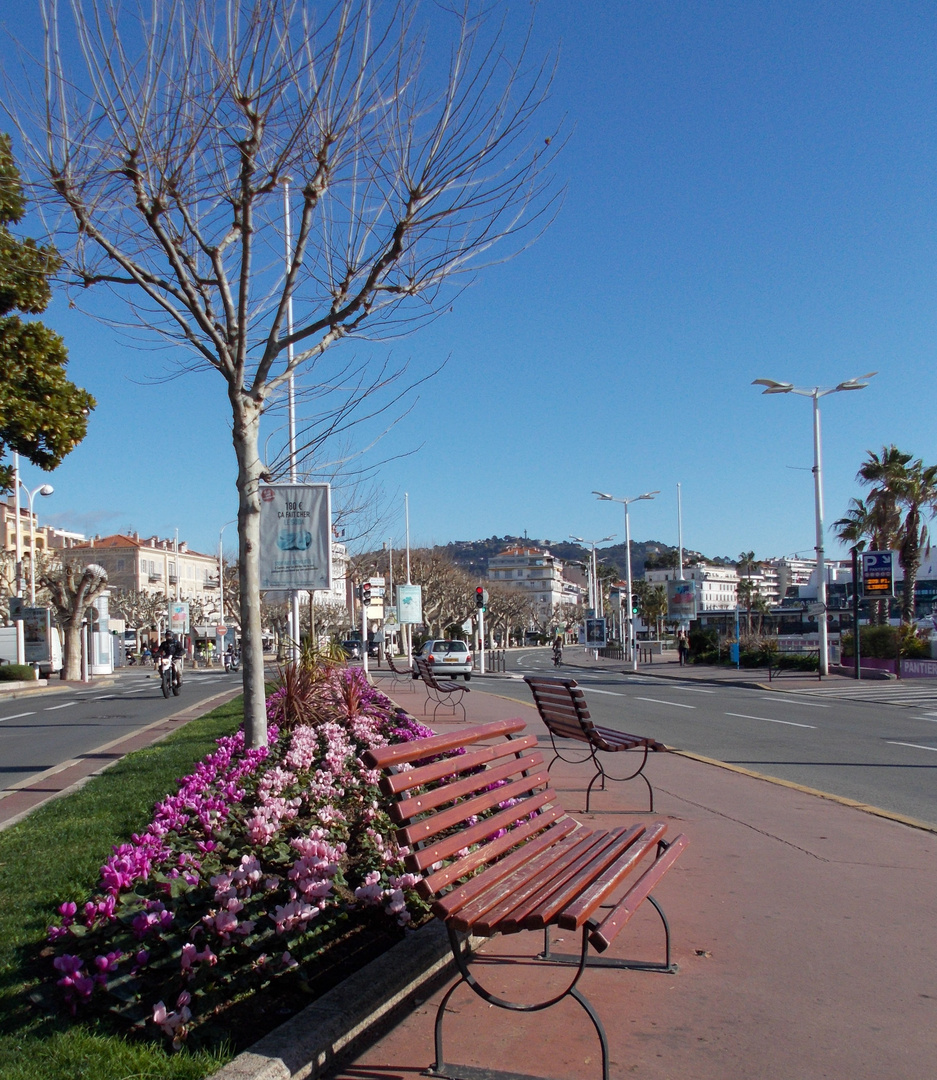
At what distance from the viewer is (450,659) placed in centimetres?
3550

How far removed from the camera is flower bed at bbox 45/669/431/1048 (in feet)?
11.3

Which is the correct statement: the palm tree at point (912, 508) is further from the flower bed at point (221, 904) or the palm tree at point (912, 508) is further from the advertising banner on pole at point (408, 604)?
the flower bed at point (221, 904)

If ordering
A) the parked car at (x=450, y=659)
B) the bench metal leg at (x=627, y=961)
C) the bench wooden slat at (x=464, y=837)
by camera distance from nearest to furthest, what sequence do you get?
the bench wooden slat at (x=464, y=837), the bench metal leg at (x=627, y=961), the parked car at (x=450, y=659)

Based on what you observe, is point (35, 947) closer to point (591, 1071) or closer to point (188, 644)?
point (591, 1071)

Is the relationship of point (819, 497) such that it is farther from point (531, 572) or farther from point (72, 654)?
point (531, 572)

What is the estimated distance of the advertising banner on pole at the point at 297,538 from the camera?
→ 14.0 meters

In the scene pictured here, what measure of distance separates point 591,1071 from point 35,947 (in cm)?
235

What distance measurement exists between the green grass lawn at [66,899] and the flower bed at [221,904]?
5.1 inches

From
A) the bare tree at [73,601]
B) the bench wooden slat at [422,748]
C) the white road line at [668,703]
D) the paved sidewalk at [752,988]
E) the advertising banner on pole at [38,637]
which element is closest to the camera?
the paved sidewalk at [752,988]

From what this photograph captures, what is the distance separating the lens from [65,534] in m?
118

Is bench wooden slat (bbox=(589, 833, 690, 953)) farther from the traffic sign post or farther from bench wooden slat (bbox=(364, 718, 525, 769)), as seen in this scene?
the traffic sign post

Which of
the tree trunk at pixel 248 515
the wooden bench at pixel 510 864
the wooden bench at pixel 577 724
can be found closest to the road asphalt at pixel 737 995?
the wooden bench at pixel 510 864

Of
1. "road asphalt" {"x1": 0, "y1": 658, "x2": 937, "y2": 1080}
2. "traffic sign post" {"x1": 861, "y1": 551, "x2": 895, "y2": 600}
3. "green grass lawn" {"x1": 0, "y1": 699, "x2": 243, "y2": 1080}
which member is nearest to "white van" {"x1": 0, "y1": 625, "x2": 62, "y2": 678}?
"green grass lawn" {"x1": 0, "y1": 699, "x2": 243, "y2": 1080}

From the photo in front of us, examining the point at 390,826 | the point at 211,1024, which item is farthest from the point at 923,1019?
the point at 390,826
